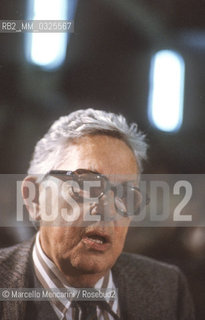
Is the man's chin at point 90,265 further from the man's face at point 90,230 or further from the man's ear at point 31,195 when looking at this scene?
the man's ear at point 31,195

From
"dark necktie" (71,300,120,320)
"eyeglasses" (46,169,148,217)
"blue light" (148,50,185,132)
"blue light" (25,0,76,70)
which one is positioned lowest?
"dark necktie" (71,300,120,320)

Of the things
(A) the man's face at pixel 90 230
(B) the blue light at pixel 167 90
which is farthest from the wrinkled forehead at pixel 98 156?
(B) the blue light at pixel 167 90

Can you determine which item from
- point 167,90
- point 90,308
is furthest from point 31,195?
point 167,90

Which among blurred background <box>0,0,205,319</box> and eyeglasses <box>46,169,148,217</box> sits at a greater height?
blurred background <box>0,0,205,319</box>

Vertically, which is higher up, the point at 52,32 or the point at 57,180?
the point at 52,32

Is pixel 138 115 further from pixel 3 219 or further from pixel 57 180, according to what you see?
pixel 3 219

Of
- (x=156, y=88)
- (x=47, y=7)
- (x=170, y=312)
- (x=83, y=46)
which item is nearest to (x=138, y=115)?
(x=156, y=88)

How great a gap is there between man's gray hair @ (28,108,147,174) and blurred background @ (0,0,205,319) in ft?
0.06

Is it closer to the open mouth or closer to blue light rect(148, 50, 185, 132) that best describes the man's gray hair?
blue light rect(148, 50, 185, 132)

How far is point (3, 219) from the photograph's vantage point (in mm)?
985

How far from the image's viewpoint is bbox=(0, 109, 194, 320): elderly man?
947 mm

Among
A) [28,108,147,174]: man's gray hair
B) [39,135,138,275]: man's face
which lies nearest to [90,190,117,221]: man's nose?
[39,135,138,275]: man's face

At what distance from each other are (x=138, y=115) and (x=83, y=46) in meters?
0.22

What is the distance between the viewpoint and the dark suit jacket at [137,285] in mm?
951
